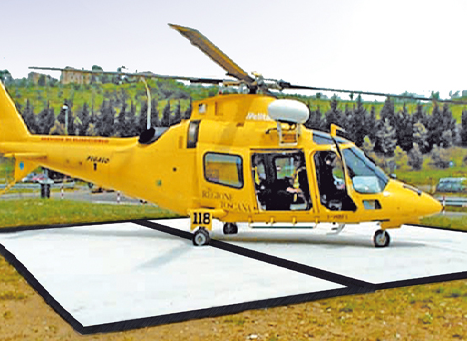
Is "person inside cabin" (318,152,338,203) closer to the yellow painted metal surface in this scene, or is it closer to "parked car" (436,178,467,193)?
the yellow painted metal surface

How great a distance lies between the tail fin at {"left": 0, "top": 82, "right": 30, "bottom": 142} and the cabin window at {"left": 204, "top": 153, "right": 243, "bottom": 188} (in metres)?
4.92

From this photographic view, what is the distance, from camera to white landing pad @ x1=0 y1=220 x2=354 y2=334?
5254 mm

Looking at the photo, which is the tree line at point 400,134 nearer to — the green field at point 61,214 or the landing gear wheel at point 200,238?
the green field at point 61,214

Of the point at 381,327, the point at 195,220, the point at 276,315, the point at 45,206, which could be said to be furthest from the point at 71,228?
the point at 381,327

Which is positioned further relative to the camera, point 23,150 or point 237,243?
point 23,150

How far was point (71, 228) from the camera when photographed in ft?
38.2

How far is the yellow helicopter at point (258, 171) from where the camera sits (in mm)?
9156

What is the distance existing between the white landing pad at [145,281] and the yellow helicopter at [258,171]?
1068mm

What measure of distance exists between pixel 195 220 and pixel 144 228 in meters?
2.79

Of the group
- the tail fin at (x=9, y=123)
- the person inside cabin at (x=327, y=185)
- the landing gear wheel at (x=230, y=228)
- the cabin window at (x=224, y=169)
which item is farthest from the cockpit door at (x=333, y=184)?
the tail fin at (x=9, y=123)

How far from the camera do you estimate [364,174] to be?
920cm

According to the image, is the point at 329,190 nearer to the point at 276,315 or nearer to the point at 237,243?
the point at 237,243

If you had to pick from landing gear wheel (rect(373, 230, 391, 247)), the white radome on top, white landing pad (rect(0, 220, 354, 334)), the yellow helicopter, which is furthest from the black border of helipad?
the white radome on top

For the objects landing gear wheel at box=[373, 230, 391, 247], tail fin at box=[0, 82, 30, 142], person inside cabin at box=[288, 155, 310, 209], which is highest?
tail fin at box=[0, 82, 30, 142]
